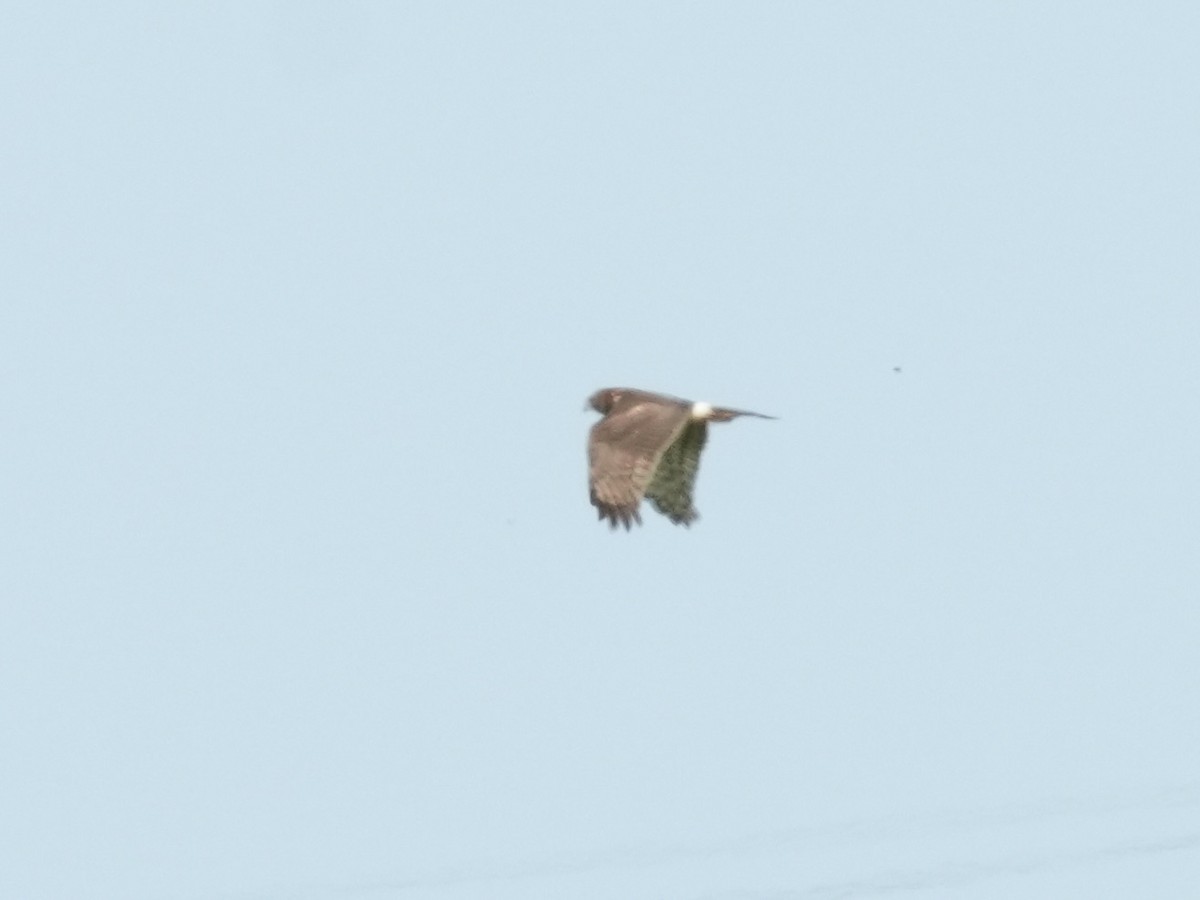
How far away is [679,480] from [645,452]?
1.88m

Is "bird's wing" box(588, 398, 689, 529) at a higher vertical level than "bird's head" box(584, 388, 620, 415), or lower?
lower

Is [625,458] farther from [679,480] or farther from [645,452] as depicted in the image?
[679,480]

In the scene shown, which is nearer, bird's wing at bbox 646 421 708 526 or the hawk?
the hawk

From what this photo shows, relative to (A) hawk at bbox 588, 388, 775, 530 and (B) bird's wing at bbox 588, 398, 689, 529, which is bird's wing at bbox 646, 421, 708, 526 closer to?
(A) hawk at bbox 588, 388, 775, 530

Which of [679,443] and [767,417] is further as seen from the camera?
[679,443]

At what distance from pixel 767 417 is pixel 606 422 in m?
1.37

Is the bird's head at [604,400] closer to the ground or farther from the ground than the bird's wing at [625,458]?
farther from the ground

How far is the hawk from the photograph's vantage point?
29.8 m

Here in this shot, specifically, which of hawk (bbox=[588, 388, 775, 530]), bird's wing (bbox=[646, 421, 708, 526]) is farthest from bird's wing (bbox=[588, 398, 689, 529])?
bird's wing (bbox=[646, 421, 708, 526])

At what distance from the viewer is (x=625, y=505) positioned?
29.8 meters

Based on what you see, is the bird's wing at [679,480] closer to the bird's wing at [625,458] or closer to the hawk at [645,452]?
the hawk at [645,452]

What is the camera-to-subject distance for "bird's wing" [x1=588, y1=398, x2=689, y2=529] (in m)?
29.8

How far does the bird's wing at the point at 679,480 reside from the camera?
3166 cm

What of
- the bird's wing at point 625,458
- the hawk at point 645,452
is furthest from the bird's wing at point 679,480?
the bird's wing at point 625,458
